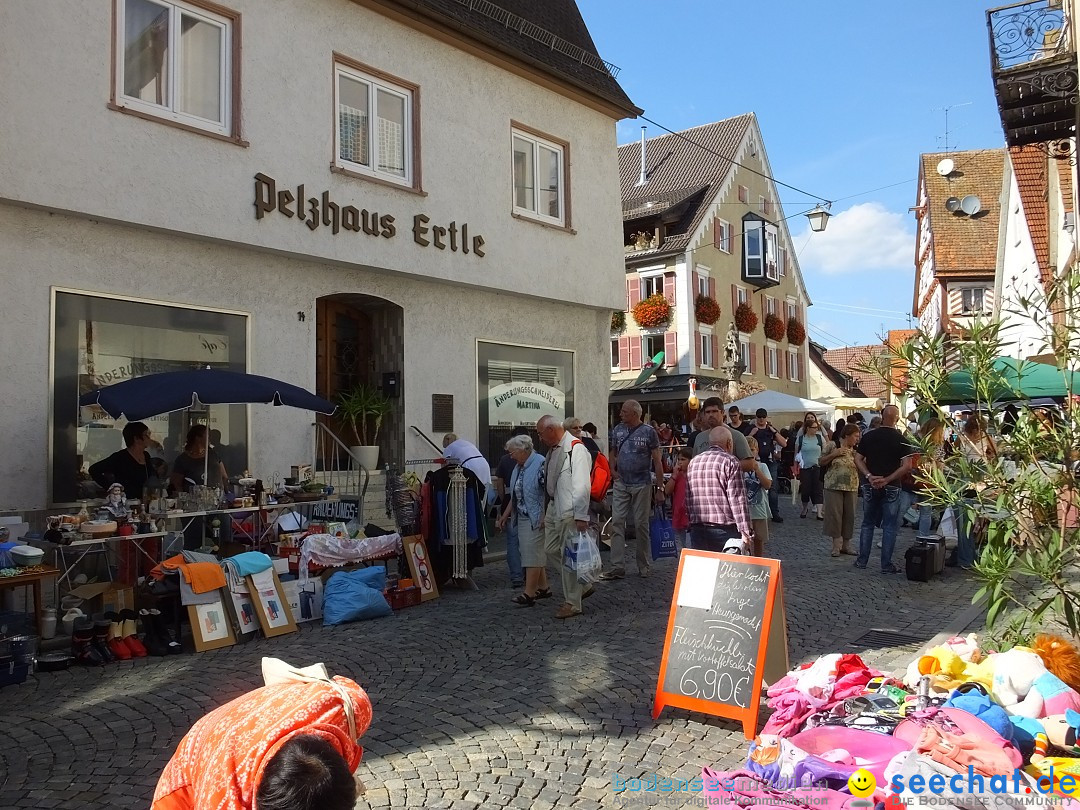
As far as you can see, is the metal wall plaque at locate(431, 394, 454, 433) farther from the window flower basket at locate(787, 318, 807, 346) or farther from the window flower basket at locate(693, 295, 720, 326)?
the window flower basket at locate(787, 318, 807, 346)

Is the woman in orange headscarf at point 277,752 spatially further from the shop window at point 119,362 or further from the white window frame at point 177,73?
the white window frame at point 177,73

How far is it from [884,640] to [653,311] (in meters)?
27.8

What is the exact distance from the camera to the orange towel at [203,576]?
7.51 meters

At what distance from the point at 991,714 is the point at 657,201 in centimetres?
3324

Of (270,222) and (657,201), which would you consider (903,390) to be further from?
(657,201)

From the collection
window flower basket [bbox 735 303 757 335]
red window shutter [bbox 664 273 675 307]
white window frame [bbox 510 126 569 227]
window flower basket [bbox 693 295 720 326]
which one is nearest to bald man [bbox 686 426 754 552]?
white window frame [bbox 510 126 569 227]

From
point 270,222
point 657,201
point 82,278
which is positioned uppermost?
point 657,201

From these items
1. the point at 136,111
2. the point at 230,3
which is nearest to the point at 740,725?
the point at 136,111

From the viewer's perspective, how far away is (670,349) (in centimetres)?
3416

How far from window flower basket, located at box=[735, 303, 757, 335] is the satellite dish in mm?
9142

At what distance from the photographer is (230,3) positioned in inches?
400

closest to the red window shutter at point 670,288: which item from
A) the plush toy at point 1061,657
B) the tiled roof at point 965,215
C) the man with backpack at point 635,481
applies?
the tiled roof at point 965,215

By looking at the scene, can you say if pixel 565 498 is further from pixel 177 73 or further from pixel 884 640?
pixel 177 73

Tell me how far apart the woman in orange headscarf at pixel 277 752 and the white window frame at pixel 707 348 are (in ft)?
107
